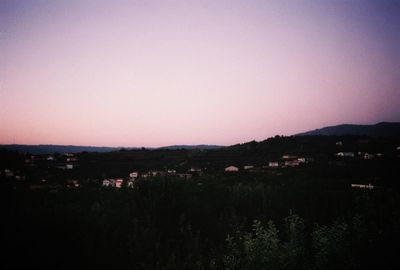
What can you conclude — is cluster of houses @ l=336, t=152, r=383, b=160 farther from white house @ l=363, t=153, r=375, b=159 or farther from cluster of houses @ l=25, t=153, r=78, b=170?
cluster of houses @ l=25, t=153, r=78, b=170

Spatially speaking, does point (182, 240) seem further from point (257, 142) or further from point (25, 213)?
point (257, 142)

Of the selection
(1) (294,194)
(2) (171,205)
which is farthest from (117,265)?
(1) (294,194)

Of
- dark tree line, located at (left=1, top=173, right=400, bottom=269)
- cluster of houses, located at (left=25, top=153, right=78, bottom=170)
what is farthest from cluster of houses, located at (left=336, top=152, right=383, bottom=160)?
cluster of houses, located at (left=25, top=153, right=78, bottom=170)

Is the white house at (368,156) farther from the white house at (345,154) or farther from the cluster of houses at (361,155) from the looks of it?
the white house at (345,154)

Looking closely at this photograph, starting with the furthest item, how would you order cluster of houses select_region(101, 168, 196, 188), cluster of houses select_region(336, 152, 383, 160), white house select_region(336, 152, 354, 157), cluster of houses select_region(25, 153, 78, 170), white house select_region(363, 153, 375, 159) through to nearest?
white house select_region(336, 152, 354, 157), white house select_region(363, 153, 375, 159), cluster of houses select_region(336, 152, 383, 160), cluster of houses select_region(25, 153, 78, 170), cluster of houses select_region(101, 168, 196, 188)

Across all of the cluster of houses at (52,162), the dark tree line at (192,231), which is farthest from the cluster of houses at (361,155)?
the cluster of houses at (52,162)

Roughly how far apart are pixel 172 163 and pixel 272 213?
171 ft

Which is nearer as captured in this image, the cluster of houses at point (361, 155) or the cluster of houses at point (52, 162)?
the cluster of houses at point (52, 162)

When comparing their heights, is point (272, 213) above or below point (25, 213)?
below

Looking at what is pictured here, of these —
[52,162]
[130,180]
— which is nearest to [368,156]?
[130,180]

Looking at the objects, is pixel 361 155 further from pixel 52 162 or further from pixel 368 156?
pixel 52 162

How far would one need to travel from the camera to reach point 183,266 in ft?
→ 34.6

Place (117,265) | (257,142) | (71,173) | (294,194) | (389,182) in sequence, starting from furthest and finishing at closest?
(257,142), (71,173), (389,182), (294,194), (117,265)

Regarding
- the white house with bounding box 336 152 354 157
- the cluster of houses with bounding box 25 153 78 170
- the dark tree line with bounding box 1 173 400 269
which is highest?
the white house with bounding box 336 152 354 157
